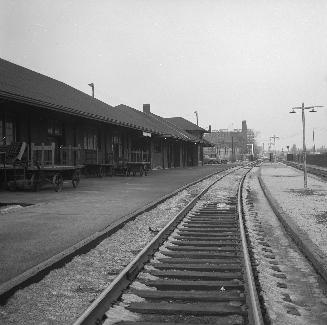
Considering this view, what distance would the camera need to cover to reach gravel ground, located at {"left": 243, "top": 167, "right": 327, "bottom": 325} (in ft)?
13.0

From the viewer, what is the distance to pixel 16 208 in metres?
10.8

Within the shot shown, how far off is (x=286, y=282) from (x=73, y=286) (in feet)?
8.18

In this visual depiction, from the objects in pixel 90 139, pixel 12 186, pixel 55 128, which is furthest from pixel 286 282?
pixel 90 139

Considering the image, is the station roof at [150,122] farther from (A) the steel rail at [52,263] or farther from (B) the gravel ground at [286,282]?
(B) the gravel ground at [286,282]

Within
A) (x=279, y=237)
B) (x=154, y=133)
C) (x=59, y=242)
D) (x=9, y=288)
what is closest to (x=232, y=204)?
(x=279, y=237)

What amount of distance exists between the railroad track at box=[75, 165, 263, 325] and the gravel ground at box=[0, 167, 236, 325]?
11.2 inches

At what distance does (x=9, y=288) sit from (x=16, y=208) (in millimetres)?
6806

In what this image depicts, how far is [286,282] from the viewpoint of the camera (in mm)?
4953

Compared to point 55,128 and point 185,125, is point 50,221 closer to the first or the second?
point 55,128

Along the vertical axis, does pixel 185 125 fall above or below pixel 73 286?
above

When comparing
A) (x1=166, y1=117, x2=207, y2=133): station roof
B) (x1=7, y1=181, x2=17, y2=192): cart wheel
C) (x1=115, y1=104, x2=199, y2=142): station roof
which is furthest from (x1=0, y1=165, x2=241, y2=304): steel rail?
(x1=166, y1=117, x2=207, y2=133): station roof

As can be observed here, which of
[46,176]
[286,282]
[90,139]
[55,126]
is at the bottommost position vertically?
[286,282]

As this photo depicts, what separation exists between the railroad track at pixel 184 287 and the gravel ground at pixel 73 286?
284 millimetres

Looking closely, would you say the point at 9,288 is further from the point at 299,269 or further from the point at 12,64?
the point at 12,64
